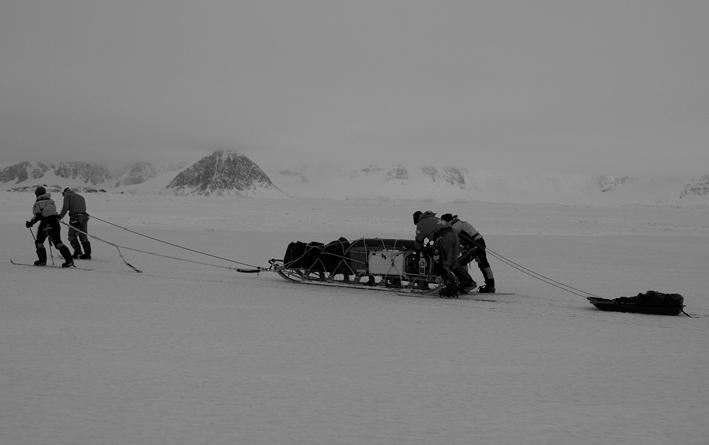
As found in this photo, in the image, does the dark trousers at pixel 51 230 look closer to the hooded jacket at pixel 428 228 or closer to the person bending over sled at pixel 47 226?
the person bending over sled at pixel 47 226

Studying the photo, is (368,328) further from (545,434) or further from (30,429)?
(30,429)

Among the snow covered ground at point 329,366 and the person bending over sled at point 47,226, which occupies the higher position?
the person bending over sled at point 47,226

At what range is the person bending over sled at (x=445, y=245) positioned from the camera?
10.7 meters

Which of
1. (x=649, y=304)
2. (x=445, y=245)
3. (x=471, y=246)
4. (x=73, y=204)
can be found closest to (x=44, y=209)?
(x=73, y=204)

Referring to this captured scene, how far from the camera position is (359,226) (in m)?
34.0

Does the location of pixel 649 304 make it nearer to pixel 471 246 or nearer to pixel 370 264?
pixel 471 246

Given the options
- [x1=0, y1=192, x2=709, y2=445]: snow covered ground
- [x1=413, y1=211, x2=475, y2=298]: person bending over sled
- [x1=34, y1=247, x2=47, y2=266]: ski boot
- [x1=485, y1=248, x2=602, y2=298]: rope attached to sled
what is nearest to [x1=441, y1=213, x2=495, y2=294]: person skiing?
[x1=413, y1=211, x2=475, y2=298]: person bending over sled

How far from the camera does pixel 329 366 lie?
6.00 m

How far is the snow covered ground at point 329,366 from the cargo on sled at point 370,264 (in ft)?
1.80

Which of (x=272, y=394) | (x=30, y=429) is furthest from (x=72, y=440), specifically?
(x=272, y=394)

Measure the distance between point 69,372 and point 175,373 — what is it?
2.64ft

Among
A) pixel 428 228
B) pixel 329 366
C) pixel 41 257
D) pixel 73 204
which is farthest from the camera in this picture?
pixel 73 204

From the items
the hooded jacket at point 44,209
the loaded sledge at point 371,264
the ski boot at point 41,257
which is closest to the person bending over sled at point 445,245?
the loaded sledge at point 371,264

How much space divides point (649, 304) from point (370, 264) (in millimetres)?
4202
